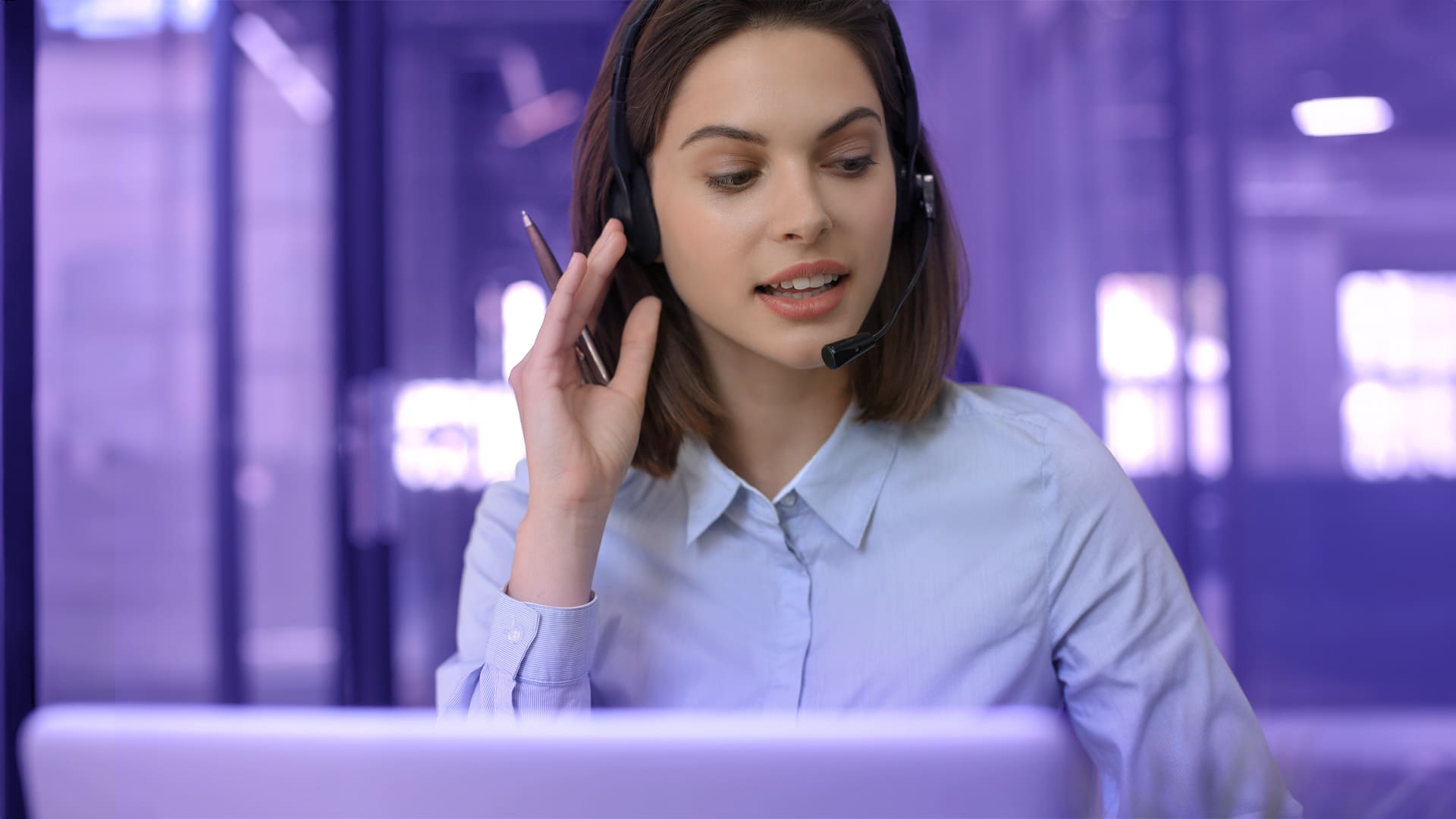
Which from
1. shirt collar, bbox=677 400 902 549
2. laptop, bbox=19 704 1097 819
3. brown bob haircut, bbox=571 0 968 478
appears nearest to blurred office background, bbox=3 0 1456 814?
brown bob haircut, bbox=571 0 968 478

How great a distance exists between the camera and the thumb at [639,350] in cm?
104

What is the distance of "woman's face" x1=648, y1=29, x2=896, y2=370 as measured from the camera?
94 cm

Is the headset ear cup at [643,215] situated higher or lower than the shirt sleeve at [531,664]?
higher

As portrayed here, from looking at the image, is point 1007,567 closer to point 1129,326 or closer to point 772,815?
point 772,815

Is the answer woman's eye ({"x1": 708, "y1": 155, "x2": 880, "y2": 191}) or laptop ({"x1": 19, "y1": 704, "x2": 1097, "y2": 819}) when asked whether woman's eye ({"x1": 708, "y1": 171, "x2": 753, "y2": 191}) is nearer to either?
woman's eye ({"x1": 708, "y1": 155, "x2": 880, "y2": 191})

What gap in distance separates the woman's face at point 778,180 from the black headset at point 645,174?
58mm

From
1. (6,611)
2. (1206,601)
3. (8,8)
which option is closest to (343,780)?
(6,611)

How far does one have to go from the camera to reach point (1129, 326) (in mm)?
2605

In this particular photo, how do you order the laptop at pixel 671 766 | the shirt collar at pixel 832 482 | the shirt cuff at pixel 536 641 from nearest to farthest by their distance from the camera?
the laptop at pixel 671 766, the shirt cuff at pixel 536 641, the shirt collar at pixel 832 482

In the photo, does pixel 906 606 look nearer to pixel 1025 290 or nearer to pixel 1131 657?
pixel 1131 657

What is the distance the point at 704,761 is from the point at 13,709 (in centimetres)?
226

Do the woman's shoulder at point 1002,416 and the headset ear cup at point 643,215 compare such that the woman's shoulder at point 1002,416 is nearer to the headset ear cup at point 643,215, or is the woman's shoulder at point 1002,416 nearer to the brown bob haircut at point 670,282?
the brown bob haircut at point 670,282

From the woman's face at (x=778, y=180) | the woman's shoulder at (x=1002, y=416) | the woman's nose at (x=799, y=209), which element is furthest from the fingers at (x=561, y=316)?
the woman's shoulder at (x=1002, y=416)

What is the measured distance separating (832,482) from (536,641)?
33 cm
